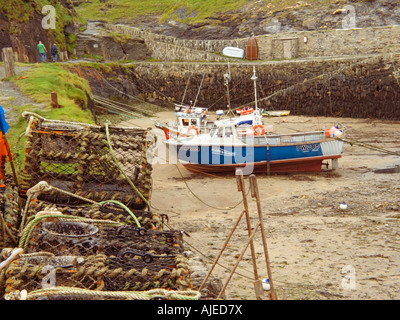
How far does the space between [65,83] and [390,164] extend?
1041cm

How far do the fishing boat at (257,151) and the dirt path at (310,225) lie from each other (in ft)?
1.25

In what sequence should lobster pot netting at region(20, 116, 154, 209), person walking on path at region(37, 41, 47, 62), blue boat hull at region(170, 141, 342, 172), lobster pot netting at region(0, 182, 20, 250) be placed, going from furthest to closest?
person walking on path at region(37, 41, 47, 62) → blue boat hull at region(170, 141, 342, 172) → lobster pot netting at region(20, 116, 154, 209) → lobster pot netting at region(0, 182, 20, 250)

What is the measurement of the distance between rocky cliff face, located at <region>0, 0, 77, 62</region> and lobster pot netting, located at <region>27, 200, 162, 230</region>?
63.5 ft

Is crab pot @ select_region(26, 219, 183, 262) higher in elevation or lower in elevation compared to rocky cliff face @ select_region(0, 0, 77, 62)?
lower

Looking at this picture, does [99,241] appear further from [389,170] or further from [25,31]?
[25,31]

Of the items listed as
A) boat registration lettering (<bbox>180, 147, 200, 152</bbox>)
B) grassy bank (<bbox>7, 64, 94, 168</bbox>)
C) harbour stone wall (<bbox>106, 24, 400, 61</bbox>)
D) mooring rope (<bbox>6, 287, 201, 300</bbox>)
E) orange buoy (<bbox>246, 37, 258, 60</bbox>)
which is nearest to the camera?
mooring rope (<bbox>6, 287, 201, 300</bbox>)

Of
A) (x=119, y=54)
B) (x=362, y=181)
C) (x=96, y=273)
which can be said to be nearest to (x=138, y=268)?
(x=96, y=273)

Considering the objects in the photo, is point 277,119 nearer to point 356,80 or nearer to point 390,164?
point 356,80

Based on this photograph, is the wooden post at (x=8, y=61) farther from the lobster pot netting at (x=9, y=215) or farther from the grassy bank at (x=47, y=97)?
the lobster pot netting at (x=9, y=215)

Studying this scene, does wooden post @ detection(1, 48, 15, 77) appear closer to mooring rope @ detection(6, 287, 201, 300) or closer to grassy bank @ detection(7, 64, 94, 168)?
grassy bank @ detection(7, 64, 94, 168)

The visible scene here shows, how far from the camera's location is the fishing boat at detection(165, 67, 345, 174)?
15.5 m

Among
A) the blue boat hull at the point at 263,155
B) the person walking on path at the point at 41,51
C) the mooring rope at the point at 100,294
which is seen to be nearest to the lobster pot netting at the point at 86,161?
the mooring rope at the point at 100,294

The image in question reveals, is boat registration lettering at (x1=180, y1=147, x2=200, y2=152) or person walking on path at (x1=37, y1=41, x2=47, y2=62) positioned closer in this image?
boat registration lettering at (x1=180, y1=147, x2=200, y2=152)

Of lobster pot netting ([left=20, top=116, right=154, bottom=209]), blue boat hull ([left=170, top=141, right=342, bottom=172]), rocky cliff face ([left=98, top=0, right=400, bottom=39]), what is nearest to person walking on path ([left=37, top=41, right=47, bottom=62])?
blue boat hull ([left=170, top=141, right=342, bottom=172])
